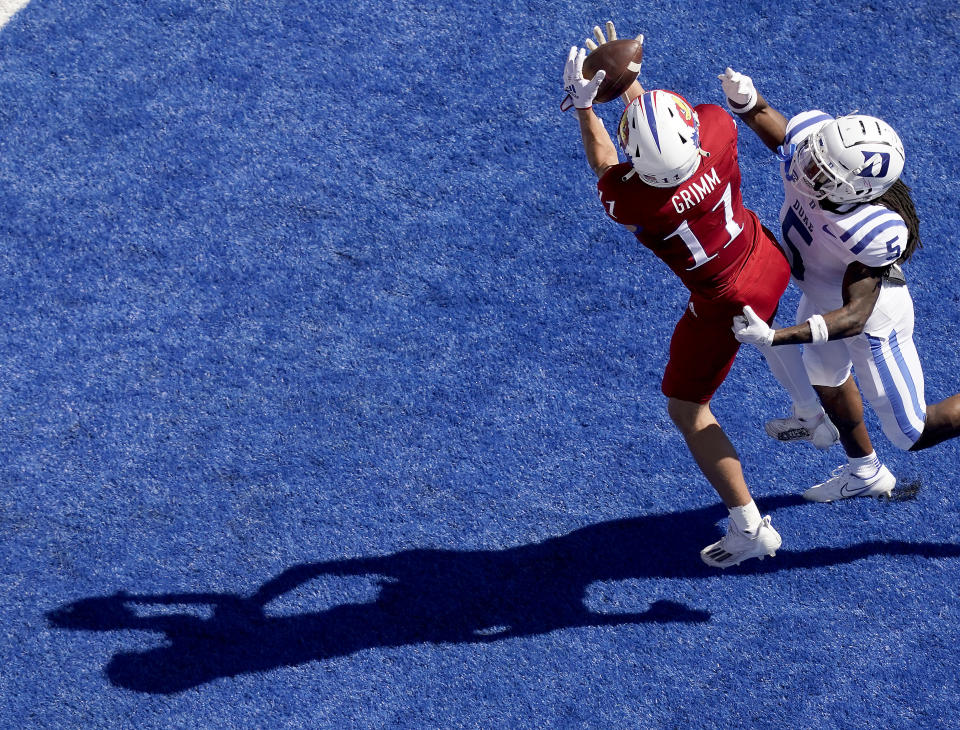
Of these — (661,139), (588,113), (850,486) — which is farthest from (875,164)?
(850,486)

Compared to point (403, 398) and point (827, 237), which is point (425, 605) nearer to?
point (403, 398)

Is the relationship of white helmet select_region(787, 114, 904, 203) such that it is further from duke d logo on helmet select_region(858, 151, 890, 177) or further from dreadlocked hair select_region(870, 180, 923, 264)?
dreadlocked hair select_region(870, 180, 923, 264)

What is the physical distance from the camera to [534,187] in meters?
5.55

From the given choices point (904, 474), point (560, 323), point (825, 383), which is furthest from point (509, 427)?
point (904, 474)

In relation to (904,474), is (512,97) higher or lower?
higher

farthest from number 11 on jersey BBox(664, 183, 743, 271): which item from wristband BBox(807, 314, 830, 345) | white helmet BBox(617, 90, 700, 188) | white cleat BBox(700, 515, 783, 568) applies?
white cleat BBox(700, 515, 783, 568)

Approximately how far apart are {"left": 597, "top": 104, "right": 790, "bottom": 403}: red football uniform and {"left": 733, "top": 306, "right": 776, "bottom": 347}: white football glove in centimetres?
8

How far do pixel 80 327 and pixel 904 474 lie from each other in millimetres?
3986

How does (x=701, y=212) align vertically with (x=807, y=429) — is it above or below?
above

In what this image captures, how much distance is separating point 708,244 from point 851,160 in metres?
0.55

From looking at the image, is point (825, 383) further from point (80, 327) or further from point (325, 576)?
point (80, 327)

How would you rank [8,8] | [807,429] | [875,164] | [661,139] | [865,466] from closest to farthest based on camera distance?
[661,139], [875,164], [865,466], [807,429], [8,8]

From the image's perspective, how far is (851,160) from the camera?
11.7 feet

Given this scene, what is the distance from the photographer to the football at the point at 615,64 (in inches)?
164
